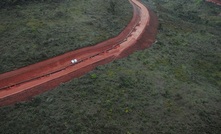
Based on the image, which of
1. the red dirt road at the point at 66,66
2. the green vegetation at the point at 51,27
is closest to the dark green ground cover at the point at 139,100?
the red dirt road at the point at 66,66

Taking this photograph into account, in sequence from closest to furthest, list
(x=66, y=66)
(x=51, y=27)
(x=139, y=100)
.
A: (x=139, y=100) < (x=66, y=66) < (x=51, y=27)

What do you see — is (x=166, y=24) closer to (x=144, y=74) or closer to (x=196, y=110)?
(x=144, y=74)

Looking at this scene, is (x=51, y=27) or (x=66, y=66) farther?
(x=51, y=27)

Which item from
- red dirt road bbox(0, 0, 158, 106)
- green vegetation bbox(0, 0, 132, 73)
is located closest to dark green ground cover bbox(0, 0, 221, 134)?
red dirt road bbox(0, 0, 158, 106)

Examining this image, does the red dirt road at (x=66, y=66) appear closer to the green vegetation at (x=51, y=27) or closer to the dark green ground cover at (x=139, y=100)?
the green vegetation at (x=51, y=27)

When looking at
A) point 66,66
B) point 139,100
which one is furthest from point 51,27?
point 139,100

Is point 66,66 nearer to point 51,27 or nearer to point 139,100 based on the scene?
point 139,100
